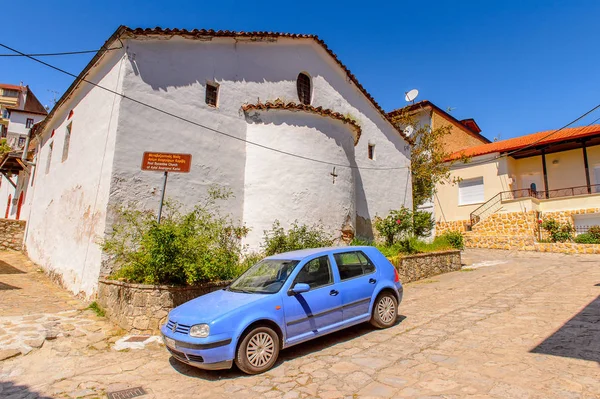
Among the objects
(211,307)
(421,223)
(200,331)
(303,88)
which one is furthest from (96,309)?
(421,223)

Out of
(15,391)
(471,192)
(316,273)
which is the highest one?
(471,192)

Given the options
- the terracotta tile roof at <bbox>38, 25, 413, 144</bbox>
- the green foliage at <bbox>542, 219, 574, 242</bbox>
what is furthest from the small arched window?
the green foliage at <bbox>542, 219, 574, 242</bbox>

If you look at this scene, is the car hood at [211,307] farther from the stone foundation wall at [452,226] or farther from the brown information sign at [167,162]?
the stone foundation wall at [452,226]

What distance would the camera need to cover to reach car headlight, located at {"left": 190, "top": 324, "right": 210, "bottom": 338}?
4.45 metres

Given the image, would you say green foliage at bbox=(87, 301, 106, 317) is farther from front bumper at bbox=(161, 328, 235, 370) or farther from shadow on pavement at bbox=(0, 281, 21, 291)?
front bumper at bbox=(161, 328, 235, 370)

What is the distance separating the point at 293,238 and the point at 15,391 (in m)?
6.64

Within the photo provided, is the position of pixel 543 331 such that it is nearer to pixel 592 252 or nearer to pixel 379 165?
pixel 379 165

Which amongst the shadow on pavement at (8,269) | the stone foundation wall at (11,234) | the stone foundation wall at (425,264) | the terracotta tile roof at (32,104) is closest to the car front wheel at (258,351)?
the stone foundation wall at (425,264)

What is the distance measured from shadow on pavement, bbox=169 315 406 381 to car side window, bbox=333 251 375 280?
41.5 inches

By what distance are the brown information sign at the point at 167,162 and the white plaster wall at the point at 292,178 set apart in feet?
11.7

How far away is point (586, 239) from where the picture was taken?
664 inches

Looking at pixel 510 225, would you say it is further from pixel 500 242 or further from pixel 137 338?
pixel 137 338

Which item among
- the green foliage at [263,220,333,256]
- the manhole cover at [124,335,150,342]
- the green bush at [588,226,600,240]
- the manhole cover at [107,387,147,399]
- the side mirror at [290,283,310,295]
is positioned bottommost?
the manhole cover at [107,387,147,399]

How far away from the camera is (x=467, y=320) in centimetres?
643
